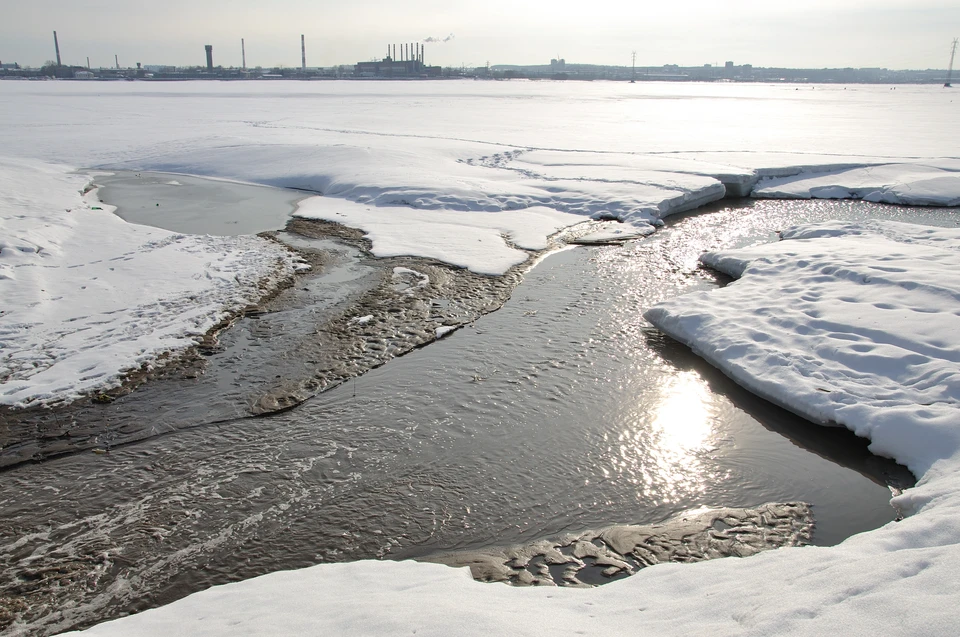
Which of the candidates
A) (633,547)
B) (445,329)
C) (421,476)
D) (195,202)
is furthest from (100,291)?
(633,547)

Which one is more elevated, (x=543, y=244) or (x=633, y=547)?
(x=543, y=244)

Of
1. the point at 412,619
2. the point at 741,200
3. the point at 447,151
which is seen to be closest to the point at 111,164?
the point at 447,151

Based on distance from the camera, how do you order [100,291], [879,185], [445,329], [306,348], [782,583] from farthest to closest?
[879,185], [100,291], [445,329], [306,348], [782,583]

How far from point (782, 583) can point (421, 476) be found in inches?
111

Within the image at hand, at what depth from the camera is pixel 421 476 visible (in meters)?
5.35

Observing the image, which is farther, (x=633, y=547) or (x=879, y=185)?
(x=879, y=185)

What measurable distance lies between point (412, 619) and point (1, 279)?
8726 millimetres

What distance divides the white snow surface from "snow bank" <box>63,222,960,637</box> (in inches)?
0.7

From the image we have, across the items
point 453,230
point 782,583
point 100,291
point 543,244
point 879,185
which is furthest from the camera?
point 879,185

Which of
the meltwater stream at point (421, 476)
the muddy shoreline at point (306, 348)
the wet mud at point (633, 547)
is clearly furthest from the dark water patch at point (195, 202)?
the wet mud at point (633, 547)

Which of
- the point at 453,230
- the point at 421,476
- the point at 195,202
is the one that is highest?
the point at 195,202

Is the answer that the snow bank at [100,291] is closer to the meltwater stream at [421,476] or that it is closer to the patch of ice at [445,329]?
the meltwater stream at [421,476]

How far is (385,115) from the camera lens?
117 feet

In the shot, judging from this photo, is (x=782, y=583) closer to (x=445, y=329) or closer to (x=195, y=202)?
(x=445, y=329)
